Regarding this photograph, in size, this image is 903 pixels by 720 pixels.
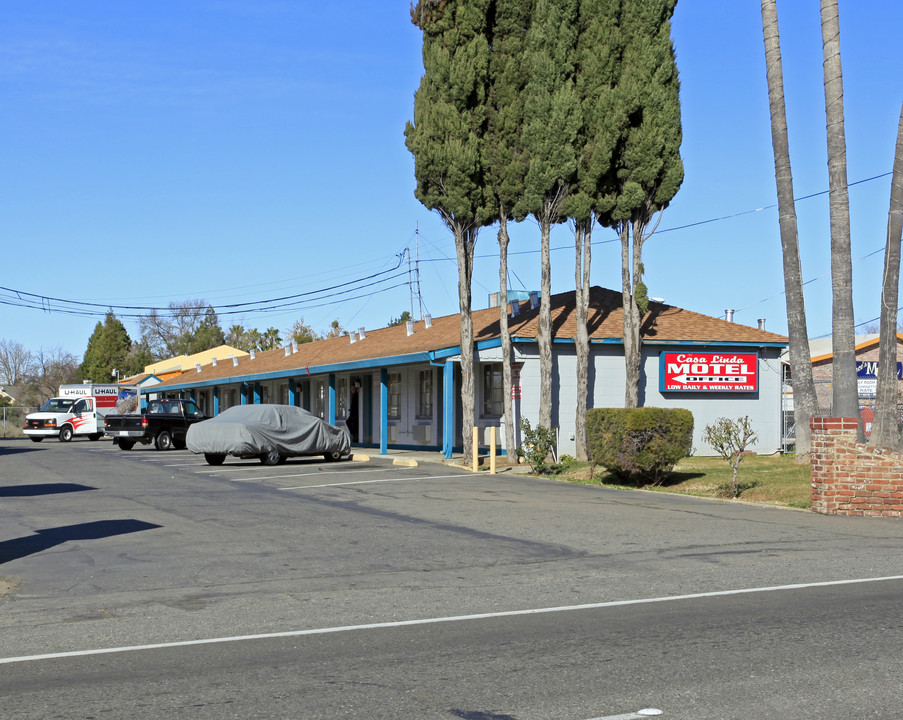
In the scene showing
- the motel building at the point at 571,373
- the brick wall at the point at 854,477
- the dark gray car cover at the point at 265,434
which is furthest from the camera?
the motel building at the point at 571,373

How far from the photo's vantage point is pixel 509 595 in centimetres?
897

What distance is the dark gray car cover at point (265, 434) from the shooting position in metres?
25.5

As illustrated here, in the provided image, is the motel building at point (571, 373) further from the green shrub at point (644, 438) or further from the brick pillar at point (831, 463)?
the brick pillar at point (831, 463)

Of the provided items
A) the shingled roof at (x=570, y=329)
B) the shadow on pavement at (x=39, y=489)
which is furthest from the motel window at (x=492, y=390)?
the shadow on pavement at (x=39, y=489)

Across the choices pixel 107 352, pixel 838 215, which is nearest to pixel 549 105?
pixel 838 215

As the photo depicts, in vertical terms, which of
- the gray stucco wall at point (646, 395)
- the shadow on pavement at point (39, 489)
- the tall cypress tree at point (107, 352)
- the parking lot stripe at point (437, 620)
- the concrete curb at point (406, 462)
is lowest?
the parking lot stripe at point (437, 620)

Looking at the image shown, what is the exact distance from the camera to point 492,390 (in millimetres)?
29906

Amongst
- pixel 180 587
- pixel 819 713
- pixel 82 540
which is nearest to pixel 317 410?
pixel 82 540

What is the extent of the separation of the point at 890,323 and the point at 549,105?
10.1 m

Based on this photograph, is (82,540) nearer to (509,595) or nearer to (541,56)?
(509,595)

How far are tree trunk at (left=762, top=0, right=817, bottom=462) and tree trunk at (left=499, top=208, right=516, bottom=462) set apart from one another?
6.82 metres

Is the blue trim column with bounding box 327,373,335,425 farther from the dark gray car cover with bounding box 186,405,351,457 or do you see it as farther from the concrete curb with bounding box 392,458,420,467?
the concrete curb with bounding box 392,458,420,467

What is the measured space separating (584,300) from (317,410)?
1949cm

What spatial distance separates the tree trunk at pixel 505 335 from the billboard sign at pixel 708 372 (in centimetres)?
561
